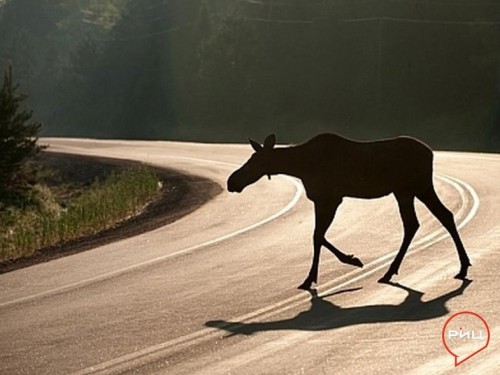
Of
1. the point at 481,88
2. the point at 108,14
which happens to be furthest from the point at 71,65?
the point at 481,88

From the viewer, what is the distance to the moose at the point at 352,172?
1144cm

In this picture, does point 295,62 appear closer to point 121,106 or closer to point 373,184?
point 121,106

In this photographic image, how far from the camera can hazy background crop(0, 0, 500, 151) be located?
64375 mm

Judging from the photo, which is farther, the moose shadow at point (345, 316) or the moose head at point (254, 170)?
the moose head at point (254, 170)

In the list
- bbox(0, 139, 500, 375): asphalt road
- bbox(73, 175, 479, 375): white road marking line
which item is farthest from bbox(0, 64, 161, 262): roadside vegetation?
bbox(73, 175, 479, 375): white road marking line

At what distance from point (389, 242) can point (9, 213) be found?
14351mm

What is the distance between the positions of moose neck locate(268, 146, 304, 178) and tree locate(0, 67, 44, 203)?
60.6 ft

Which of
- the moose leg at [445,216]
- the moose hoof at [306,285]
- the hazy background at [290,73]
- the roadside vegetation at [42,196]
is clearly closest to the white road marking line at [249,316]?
the moose hoof at [306,285]

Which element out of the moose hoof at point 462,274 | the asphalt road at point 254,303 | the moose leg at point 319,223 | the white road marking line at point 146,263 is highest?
the moose leg at point 319,223

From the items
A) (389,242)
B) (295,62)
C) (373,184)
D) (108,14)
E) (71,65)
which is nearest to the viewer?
(373,184)

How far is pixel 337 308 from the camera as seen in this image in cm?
1030

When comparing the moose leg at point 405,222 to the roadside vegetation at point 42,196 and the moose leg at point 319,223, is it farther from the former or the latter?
the roadside vegetation at point 42,196

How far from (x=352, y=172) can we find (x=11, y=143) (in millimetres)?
19671

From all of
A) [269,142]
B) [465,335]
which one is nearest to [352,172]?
[269,142]
